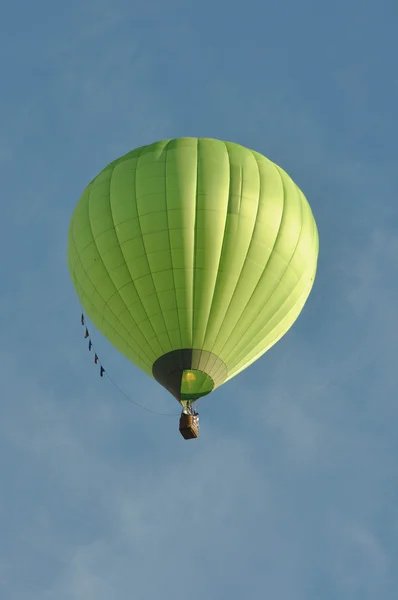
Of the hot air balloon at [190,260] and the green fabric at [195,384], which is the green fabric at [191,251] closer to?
the hot air balloon at [190,260]

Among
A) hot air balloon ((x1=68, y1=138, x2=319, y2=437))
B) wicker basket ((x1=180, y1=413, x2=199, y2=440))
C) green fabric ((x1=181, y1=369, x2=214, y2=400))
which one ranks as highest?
hot air balloon ((x1=68, y1=138, x2=319, y2=437))

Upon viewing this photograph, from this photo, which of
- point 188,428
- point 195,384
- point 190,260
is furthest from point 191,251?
point 188,428

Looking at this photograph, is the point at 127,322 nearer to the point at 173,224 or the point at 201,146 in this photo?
the point at 173,224

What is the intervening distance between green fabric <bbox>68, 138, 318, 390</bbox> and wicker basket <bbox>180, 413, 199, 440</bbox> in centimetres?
180

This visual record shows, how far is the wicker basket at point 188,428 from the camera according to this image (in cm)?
3584

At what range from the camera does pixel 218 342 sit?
36125mm

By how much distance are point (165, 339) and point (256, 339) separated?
2.65m

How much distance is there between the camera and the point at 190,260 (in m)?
35.8

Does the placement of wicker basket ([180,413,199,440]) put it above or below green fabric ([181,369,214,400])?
below

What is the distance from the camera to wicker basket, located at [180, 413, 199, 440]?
35844 millimetres

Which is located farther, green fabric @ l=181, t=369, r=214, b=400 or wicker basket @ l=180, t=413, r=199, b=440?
green fabric @ l=181, t=369, r=214, b=400

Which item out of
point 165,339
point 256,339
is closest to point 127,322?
point 165,339

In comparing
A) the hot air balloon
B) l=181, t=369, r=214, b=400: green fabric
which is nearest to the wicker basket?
the hot air balloon

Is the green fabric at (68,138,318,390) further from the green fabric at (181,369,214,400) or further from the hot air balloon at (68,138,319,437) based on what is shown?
the green fabric at (181,369,214,400)
